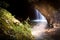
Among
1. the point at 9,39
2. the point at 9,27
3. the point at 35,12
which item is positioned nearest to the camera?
the point at 9,39

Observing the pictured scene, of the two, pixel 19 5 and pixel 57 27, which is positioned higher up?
pixel 19 5

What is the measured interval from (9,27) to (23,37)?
2.00 feet

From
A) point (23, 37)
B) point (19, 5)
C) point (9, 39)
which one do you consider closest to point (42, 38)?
point (23, 37)

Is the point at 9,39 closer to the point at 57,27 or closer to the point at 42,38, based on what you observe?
the point at 42,38

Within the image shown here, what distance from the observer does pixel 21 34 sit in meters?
5.59

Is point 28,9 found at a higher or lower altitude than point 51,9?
higher

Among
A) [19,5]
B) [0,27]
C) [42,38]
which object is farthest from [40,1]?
[0,27]

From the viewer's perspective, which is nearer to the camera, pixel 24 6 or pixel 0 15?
pixel 0 15

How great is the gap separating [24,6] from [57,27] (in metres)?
4.42

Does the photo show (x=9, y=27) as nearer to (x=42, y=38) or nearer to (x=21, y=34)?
(x=21, y=34)

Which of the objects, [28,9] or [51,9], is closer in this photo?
[51,9]

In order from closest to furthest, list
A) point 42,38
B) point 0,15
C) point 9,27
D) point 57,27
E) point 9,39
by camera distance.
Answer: point 9,39 < point 9,27 < point 0,15 < point 42,38 < point 57,27

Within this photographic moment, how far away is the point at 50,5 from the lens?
9.48 metres

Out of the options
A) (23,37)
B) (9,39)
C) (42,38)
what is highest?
(42,38)
